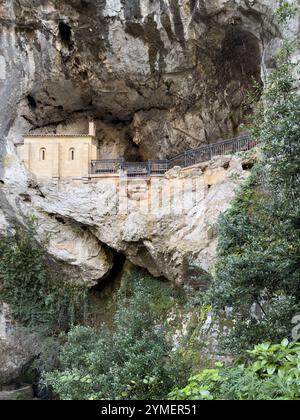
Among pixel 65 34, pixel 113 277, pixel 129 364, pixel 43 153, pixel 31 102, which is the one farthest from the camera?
pixel 113 277

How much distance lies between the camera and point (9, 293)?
14.9m

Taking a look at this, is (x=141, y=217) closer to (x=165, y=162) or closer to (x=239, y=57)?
(x=165, y=162)

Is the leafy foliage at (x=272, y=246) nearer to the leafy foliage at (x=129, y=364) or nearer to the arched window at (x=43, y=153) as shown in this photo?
the leafy foliage at (x=129, y=364)

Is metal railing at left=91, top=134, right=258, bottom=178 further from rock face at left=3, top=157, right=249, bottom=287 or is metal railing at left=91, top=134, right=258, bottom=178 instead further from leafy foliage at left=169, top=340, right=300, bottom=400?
leafy foliage at left=169, top=340, right=300, bottom=400

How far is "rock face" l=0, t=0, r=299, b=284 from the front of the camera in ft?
43.2

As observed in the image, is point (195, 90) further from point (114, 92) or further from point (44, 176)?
point (44, 176)

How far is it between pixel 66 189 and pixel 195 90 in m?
5.50

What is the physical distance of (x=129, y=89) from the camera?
15438 mm

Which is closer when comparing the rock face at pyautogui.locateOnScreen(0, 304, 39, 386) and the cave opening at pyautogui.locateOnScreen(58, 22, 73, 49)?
the rock face at pyautogui.locateOnScreen(0, 304, 39, 386)

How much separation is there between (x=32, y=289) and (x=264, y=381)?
13.1 meters

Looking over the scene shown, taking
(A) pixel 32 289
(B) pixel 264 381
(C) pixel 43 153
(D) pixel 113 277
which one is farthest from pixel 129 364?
(C) pixel 43 153

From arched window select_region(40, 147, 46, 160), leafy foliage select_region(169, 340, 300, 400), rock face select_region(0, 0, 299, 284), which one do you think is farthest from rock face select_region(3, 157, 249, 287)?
leafy foliage select_region(169, 340, 300, 400)

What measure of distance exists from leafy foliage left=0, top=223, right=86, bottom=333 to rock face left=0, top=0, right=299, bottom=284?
0.60m
